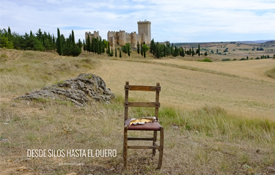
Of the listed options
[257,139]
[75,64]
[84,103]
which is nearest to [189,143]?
[257,139]

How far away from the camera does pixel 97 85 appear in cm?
1293

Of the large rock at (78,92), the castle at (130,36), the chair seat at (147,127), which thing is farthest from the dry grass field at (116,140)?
the castle at (130,36)

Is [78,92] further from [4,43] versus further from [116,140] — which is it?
[4,43]

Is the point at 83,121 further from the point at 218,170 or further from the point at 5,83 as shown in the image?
the point at 5,83

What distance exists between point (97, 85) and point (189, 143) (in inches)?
298

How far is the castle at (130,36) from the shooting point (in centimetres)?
9568

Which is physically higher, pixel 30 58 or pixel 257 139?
pixel 30 58

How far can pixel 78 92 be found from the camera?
37.3 feet

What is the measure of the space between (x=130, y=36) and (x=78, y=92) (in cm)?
9288

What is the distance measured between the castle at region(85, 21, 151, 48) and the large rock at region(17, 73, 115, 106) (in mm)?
78430

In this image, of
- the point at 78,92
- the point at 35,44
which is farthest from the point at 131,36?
the point at 78,92

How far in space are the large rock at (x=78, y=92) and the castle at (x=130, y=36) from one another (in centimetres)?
7843

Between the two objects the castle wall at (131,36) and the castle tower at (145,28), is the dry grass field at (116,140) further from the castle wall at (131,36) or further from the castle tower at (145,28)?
the castle tower at (145,28)

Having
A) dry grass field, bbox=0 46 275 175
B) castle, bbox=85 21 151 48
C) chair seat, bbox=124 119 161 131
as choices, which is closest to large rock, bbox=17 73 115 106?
dry grass field, bbox=0 46 275 175
